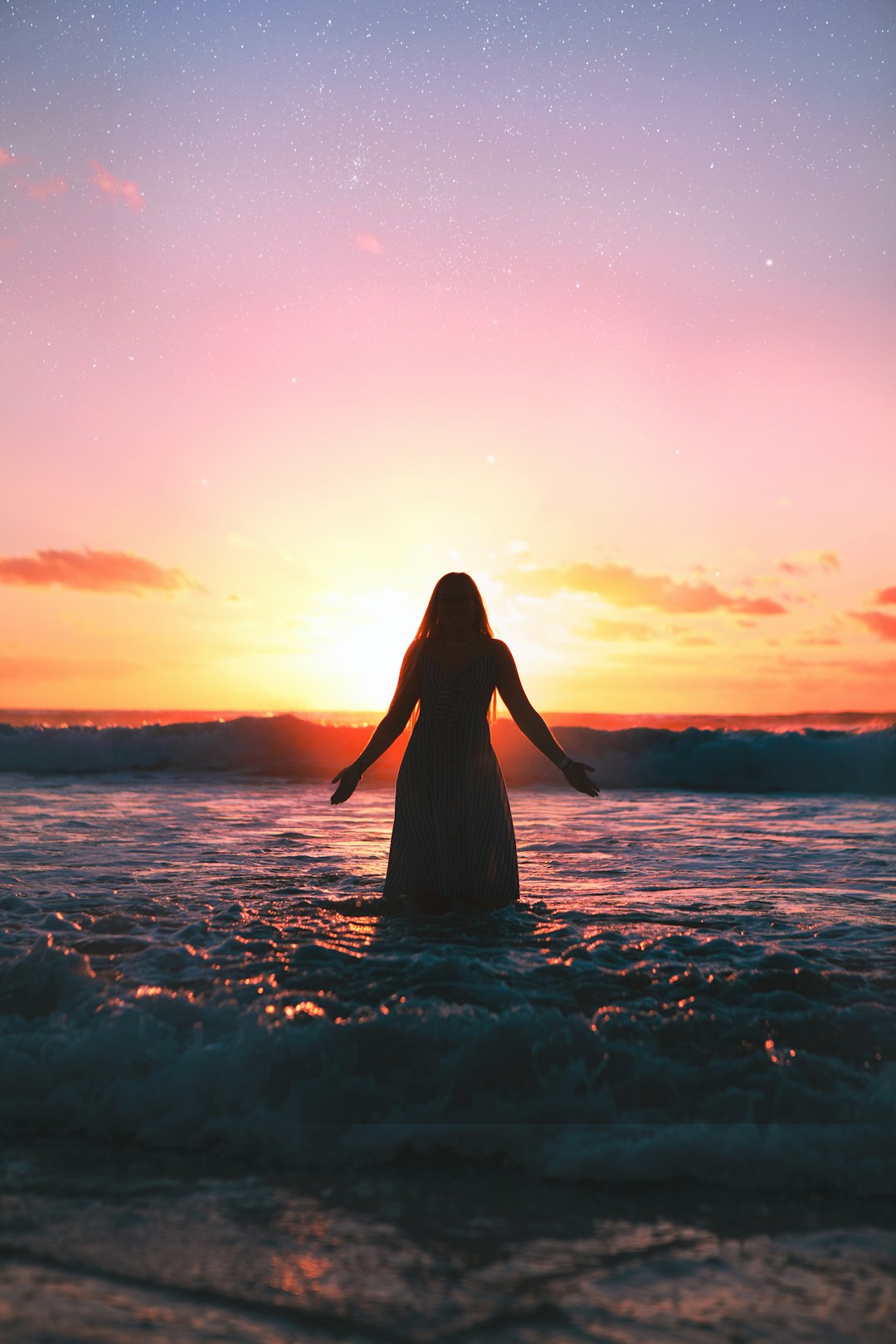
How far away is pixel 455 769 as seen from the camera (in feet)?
16.8

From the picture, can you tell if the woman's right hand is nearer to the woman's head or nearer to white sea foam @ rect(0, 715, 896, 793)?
the woman's head

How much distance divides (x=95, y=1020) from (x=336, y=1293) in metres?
1.84

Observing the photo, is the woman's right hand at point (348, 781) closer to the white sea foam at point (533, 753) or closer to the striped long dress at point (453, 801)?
the striped long dress at point (453, 801)

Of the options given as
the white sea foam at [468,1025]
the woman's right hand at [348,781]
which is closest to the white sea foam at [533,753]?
the woman's right hand at [348,781]

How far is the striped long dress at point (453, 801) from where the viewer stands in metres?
5.09

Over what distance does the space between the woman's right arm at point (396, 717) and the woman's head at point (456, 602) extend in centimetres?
27

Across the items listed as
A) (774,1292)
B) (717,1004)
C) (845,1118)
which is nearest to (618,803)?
(717,1004)

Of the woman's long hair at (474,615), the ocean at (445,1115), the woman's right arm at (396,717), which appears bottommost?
the ocean at (445,1115)

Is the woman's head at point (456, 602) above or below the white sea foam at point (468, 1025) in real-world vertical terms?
above

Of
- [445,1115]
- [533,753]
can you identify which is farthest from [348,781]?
[533,753]

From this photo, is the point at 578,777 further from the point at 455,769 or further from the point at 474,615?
the point at 474,615

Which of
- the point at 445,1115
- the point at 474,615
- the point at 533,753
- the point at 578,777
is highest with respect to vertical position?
the point at 474,615

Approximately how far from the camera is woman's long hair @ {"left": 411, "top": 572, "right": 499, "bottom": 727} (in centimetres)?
512

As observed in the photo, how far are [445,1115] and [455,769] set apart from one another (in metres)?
2.46
